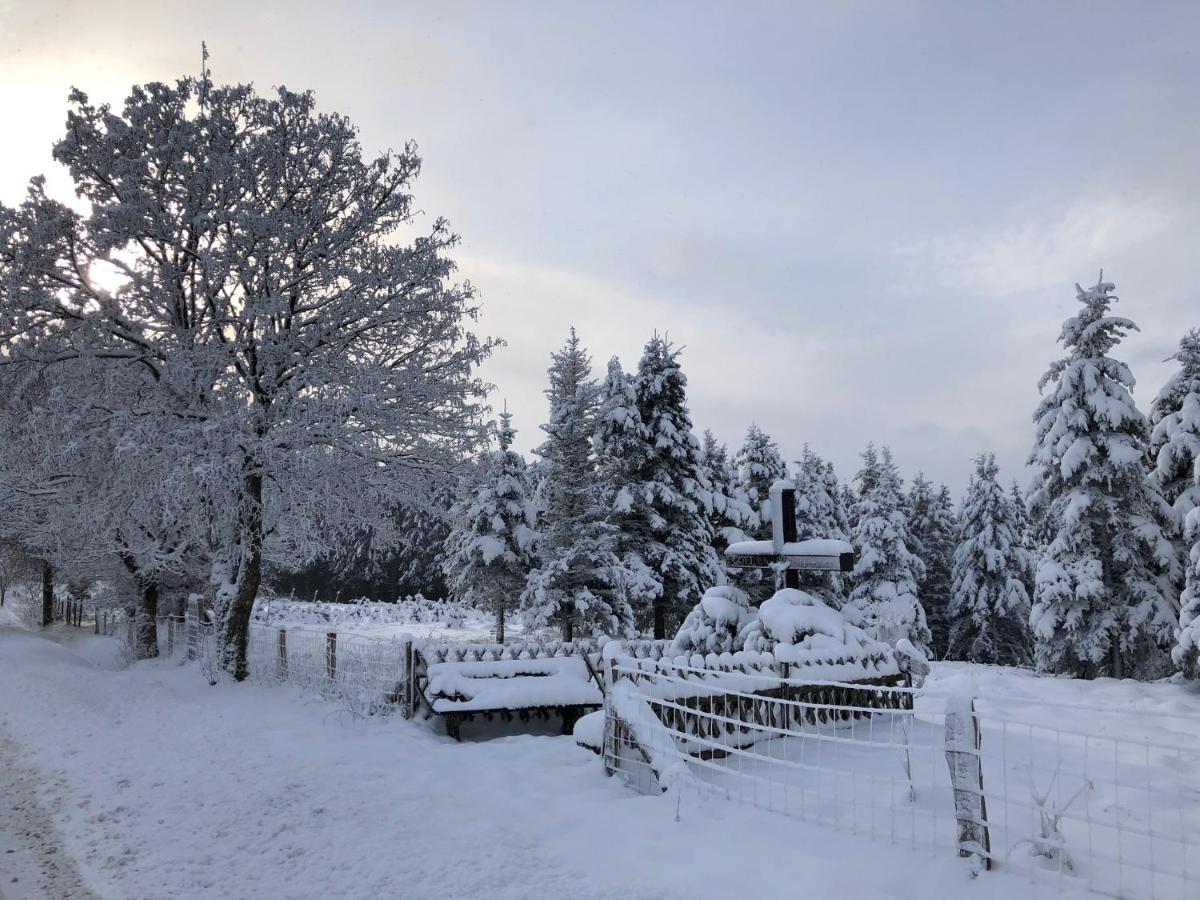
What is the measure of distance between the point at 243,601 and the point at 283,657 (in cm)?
143

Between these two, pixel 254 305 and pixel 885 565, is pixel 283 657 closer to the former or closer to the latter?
pixel 254 305

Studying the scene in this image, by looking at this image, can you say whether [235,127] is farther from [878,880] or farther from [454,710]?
[878,880]

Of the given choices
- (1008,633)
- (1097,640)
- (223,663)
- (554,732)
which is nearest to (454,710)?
(554,732)

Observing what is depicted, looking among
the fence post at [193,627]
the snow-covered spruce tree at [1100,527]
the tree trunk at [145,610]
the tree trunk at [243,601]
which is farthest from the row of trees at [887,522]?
the tree trunk at [145,610]

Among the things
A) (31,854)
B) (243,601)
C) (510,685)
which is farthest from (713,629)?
(31,854)

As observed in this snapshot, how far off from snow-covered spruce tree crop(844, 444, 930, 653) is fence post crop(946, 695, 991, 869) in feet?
88.7

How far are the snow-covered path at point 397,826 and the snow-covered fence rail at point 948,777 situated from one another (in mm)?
393

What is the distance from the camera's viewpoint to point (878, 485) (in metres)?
34.7

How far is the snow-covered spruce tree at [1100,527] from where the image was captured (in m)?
19.3

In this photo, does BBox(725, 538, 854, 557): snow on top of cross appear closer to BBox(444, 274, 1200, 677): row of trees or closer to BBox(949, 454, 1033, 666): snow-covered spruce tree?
BBox(444, 274, 1200, 677): row of trees

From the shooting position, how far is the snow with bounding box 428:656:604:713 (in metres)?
11.7

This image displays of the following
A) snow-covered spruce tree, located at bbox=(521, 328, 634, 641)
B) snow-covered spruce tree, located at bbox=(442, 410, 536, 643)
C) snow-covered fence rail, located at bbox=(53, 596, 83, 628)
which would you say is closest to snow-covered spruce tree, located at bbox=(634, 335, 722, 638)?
snow-covered spruce tree, located at bbox=(521, 328, 634, 641)

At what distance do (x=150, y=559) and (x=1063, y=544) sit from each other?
24487mm

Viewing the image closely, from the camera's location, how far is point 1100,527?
2017 centimetres
